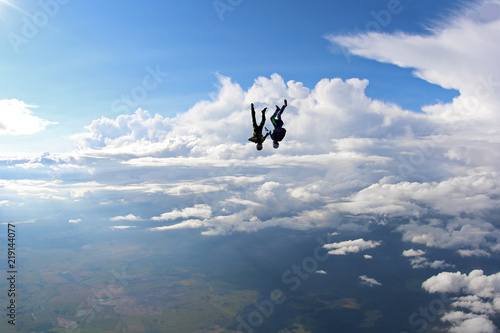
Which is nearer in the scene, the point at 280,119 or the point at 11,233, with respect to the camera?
the point at 280,119

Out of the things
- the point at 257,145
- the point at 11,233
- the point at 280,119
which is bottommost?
the point at 11,233

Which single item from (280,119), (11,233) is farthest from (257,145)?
(11,233)

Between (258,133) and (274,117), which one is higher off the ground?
(274,117)

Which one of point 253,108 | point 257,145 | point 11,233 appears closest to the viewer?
point 253,108

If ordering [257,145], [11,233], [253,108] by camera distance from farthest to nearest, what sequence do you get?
1. [11,233]
2. [257,145]
3. [253,108]

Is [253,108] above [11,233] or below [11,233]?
above

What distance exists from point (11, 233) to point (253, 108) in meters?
48.7

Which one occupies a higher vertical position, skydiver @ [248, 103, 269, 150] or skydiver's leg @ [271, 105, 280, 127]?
skydiver's leg @ [271, 105, 280, 127]

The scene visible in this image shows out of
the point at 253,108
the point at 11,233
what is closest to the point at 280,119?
the point at 253,108

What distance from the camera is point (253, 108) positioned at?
19.3 meters

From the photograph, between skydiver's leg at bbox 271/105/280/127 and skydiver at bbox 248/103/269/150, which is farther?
skydiver's leg at bbox 271/105/280/127

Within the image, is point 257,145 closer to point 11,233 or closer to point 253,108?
point 253,108

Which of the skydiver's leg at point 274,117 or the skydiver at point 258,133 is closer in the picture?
the skydiver at point 258,133

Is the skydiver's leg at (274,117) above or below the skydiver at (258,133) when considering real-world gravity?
above
